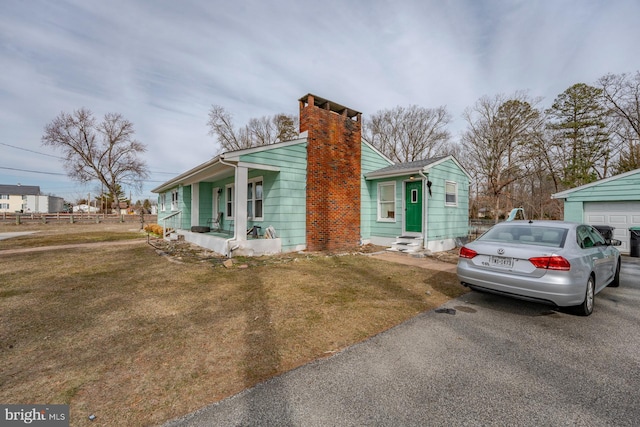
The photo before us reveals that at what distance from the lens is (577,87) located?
2038 centimetres

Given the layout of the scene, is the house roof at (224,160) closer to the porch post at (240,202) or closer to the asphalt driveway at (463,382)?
the porch post at (240,202)

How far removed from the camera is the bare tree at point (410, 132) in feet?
96.4

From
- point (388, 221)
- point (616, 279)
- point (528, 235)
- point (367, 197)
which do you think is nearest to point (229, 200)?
point (367, 197)

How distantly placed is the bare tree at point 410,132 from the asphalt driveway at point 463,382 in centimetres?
2890

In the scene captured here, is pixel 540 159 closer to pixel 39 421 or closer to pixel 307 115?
pixel 307 115

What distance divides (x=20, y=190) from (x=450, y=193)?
85.7m

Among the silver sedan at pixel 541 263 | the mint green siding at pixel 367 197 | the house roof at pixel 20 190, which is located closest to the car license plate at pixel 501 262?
the silver sedan at pixel 541 263

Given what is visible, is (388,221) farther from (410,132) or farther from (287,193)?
(410,132)

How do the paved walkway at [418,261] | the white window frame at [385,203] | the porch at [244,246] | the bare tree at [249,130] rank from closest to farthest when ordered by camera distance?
the paved walkway at [418,261] → the porch at [244,246] → the white window frame at [385,203] → the bare tree at [249,130]

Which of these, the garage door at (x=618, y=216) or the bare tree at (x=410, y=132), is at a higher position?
the bare tree at (x=410, y=132)

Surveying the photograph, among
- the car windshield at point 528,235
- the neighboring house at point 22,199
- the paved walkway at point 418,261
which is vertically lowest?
the paved walkway at point 418,261

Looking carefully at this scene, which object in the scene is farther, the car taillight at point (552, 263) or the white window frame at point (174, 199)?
the white window frame at point (174, 199)

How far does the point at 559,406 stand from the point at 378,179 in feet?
32.2

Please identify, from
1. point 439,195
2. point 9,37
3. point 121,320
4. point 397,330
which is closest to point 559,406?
point 397,330
